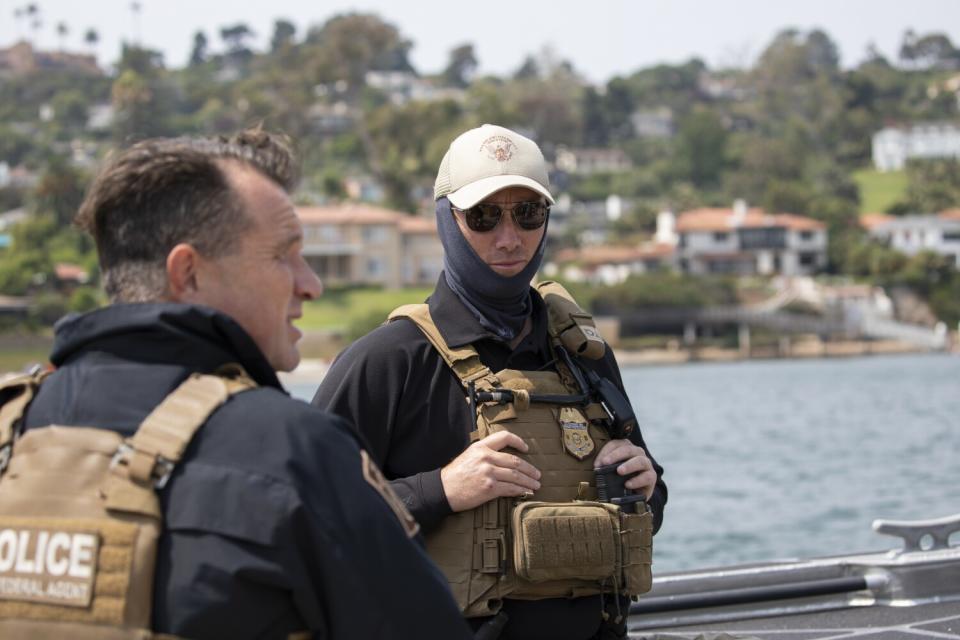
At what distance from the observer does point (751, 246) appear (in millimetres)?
104875

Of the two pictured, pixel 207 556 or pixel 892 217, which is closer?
pixel 207 556

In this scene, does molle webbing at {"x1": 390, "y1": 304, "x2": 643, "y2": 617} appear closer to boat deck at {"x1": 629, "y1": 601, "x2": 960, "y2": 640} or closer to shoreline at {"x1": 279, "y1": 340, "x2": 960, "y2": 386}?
boat deck at {"x1": 629, "y1": 601, "x2": 960, "y2": 640}

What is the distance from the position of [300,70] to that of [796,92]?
175 ft

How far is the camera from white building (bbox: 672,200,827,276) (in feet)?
339

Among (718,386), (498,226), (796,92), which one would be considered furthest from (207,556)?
(796,92)

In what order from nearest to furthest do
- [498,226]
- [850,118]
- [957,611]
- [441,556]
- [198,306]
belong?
1. [198,306]
2. [441,556]
3. [498,226]
4. [957,611]
5. [850,118]

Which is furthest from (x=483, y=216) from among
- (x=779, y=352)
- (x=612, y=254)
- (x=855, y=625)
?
(x=612, y=254)

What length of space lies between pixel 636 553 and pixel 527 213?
2.49 ft

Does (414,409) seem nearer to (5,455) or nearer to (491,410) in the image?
(491,410)

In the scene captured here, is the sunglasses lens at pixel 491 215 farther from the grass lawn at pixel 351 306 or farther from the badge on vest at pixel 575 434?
the grass lawn at pixel 351 306

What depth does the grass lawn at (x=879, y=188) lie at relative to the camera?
12606cm

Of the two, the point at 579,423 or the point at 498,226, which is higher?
the point at 498,226

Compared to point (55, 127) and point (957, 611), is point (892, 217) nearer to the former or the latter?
point (55, 127)

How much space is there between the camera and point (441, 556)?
3098mm
